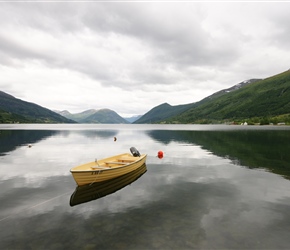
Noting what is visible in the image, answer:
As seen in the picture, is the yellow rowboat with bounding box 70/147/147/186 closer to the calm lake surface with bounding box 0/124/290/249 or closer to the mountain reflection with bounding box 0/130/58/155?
the calm lake surface with bounding box 0/124/290/249

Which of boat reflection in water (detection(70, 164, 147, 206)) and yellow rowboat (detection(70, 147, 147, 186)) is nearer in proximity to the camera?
boat reflection in water (detection(70, 164, 147, 206))

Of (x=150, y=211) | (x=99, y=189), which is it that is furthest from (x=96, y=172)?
(x=150, y=211)

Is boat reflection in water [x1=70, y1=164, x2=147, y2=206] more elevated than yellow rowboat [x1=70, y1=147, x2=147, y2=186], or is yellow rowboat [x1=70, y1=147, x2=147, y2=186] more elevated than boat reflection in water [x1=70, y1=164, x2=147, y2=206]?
yellow rowboat [x1=70, y1=147, x2=147, y2=186]

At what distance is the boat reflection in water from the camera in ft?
69.4

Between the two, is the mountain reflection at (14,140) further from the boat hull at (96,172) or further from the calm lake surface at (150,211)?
the boat hull at (96,172)

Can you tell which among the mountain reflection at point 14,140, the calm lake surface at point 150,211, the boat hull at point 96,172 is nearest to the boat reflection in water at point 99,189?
the calm lake surface at point 150,211

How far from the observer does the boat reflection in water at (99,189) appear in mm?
21152

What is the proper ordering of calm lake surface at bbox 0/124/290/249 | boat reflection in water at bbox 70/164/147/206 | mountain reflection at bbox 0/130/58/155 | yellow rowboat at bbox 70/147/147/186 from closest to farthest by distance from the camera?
calm lake surface at bbox 0/124/290/249 → boat reflection in water at bbox 70/164/147/206 → yellow rowboat at bbox 70/147/147/186 → mountain reflection at bbox 0/130/58/155

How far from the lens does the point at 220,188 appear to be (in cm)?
2417

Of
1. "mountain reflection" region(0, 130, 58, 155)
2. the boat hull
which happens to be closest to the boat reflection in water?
the boat hull

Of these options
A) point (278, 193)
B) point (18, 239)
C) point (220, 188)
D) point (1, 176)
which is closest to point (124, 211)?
point (18, 239)

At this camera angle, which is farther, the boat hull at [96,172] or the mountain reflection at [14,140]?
the mountain reflection at [14,140]

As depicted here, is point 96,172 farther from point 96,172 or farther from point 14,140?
point 14,140

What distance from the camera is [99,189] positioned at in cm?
2358
